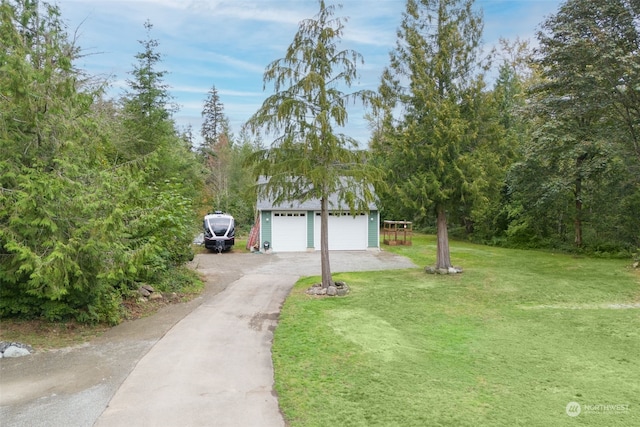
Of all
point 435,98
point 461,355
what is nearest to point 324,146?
point 435,98

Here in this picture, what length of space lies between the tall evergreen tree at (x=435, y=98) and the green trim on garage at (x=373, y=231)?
815 cm

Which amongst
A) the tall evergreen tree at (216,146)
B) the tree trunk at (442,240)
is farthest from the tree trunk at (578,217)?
the tall evergreen tree at (216,146)

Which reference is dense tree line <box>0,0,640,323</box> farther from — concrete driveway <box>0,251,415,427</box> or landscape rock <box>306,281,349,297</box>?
landscape rock <box>306,281,349,297</box>

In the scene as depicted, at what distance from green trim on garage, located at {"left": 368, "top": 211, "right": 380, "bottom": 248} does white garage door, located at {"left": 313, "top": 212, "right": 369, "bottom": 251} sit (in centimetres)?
21

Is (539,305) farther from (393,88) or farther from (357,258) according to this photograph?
(357,258)

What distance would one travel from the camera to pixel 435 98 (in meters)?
12.3

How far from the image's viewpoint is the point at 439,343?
662 cm

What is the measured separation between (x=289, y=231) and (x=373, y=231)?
4387mm

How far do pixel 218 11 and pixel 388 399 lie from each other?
12.1m

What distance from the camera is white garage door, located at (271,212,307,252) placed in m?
20.1

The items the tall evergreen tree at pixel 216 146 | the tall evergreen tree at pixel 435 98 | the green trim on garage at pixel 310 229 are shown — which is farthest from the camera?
the tall evergreen tree at pixel 216 146

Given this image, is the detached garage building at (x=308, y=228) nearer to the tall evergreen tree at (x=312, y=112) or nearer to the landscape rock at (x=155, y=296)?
the tall evergreen tree at (x=312, y=112)

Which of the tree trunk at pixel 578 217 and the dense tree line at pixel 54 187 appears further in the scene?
the tree trunk at pixel 578 217

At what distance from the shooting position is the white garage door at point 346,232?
20562 millimetres
